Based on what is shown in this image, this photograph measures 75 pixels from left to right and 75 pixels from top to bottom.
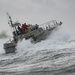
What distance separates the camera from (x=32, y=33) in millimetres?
32656

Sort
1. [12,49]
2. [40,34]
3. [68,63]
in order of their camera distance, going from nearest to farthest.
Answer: [68,63], [12,49], [40,34]

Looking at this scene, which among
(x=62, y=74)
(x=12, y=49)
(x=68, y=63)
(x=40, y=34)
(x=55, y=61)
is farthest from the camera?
(x=40, y=34)

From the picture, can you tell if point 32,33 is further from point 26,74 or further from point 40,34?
point 26,74

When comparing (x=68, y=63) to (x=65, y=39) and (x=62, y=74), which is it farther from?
(x=65, y=39)

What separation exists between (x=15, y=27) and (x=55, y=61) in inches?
596

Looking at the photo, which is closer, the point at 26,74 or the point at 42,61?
the point at 26,74

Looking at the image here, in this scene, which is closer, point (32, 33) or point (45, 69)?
point (45, 69)

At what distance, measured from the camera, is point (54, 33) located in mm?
34781

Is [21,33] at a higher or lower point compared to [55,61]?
higher

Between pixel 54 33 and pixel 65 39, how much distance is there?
4.92 ft

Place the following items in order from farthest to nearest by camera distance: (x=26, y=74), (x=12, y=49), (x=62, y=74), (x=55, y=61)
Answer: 1. (x=12, y=49)
2. (x=55, y=61)
3. (x=26, y=74)
4. (x=62, y=74)

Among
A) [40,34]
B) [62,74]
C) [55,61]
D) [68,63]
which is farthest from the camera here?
[40,34]

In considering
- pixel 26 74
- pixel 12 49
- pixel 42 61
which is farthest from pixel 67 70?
pixel 12 49

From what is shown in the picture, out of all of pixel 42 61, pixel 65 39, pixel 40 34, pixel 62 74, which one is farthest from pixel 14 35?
pixel 62 74
